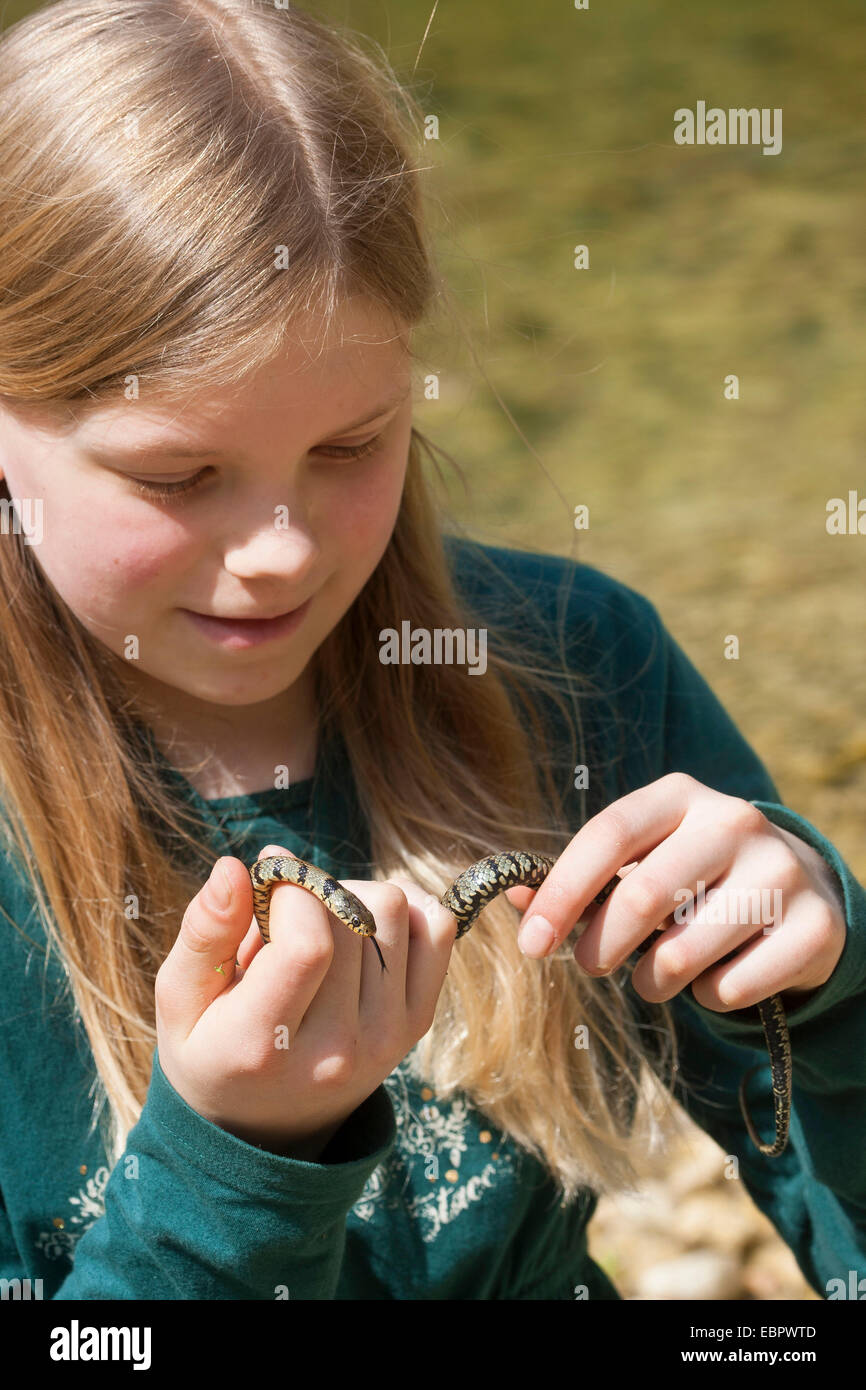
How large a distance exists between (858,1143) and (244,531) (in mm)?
1358

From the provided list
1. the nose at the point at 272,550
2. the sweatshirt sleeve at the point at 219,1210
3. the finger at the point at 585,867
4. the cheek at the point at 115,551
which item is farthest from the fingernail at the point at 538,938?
the cheek at the point at 115,551

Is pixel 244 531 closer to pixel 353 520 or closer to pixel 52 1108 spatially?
pixel 353 520

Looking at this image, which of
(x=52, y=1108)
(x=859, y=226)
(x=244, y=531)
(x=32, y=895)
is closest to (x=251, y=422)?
(x=244, y=531)

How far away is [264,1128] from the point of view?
6.39 feet

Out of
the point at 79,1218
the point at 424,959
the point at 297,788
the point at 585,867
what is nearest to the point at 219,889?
the point at 424,959

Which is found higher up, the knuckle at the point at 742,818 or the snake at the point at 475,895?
the knuckle at the point at 742,818

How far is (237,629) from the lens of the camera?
2256mm

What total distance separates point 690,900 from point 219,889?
2.08 ft

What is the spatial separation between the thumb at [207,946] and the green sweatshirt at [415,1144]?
13 centimetres

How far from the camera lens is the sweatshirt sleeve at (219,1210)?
75.1 inches

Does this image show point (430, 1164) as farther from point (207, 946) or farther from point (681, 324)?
point (681, 324)

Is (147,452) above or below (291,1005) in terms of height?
above

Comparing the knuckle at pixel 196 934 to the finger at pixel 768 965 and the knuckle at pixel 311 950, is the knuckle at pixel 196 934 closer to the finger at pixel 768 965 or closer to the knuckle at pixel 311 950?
the knuckle at pixel 311 950

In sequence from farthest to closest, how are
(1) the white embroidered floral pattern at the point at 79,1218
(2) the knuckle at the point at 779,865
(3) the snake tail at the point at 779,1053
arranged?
(1) the white embroidered floral pattern at the point at 79,1218
(3) the snake tail at the point at 779,1053
(2) the knuckle at the point at 779,865
